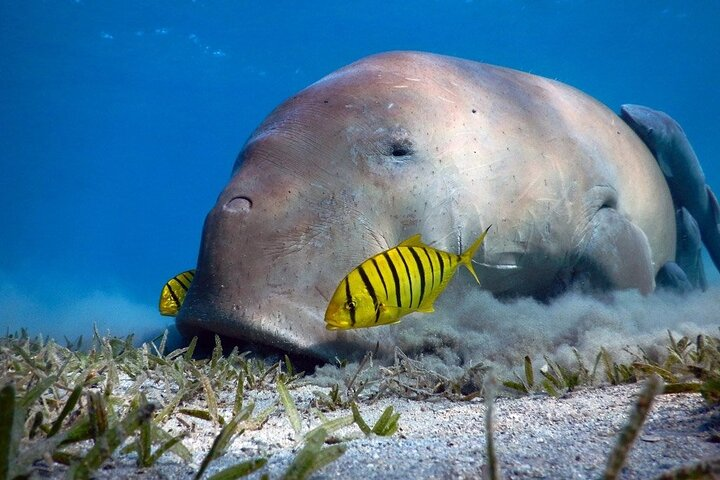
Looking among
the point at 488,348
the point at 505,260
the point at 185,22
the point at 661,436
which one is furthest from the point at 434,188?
the point at 185,22

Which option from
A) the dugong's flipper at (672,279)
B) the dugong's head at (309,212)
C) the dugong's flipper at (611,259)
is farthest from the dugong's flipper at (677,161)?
the dugong's head at (309,212)

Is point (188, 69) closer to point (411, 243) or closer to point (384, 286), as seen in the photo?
point (411, 243)

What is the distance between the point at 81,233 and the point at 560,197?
100208mm

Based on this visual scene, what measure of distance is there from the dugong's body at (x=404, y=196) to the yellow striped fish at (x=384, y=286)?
78 cm

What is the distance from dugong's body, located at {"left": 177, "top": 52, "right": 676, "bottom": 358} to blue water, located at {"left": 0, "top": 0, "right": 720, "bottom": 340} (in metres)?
28.6

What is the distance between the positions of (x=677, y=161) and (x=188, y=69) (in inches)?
2311

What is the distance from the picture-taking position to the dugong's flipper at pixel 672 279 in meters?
6.14

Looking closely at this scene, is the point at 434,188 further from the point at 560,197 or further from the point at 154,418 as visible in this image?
the point at 154,418

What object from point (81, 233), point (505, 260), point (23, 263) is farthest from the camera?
point (81, 233)

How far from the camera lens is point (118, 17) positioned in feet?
133

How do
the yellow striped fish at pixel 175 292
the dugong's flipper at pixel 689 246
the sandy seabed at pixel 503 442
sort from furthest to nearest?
the dugong's flipper at pixel 689 246
the yellow striped fish at pixel 175 292
the sandy seabed at pixel 503 442

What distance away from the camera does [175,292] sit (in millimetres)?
4582

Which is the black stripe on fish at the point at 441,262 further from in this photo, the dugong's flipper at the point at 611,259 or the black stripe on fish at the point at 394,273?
the dugong's flipper at the point at 611,259

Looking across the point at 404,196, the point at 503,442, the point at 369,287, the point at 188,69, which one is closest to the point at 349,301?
the point at 369,287
